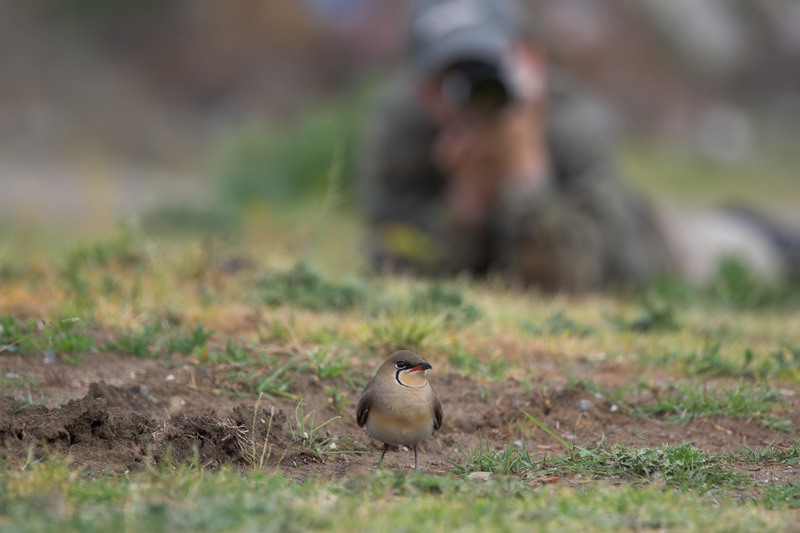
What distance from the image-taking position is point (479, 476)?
12.4 feet

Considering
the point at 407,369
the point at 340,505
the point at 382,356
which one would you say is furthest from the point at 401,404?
the point at 382,356

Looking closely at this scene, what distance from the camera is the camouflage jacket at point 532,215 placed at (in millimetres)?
8039

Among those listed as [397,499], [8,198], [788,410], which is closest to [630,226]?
[788,410]

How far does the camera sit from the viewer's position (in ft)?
26.6

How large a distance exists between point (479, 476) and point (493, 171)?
16.2ft

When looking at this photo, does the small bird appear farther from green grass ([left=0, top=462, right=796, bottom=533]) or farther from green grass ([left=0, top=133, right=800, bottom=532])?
green grass ([left=0, top=462, right=796, bottom=533])

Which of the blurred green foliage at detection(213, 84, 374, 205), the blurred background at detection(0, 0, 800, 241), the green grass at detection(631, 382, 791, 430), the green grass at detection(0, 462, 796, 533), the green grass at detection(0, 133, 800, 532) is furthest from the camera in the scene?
the blurred background at detection(0, 0, 800, 241)

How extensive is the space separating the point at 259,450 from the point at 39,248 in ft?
15.0

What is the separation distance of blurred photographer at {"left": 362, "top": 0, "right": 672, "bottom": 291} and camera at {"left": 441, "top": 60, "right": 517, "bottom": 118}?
0.01 m

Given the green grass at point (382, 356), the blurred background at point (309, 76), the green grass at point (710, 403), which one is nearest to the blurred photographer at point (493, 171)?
the green grass at point (382, 356)

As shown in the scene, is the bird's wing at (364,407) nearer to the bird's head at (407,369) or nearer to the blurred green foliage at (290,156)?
the bird's head at (407,369)

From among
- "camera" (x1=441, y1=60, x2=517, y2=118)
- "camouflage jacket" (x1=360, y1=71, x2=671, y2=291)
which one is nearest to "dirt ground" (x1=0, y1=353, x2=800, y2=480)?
"camouflage jacket" (x1=360, y1=71, x2=671, y2=291)

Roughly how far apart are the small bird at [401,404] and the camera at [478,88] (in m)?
4.50

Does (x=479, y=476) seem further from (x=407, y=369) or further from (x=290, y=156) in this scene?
(x=290, y=156)
